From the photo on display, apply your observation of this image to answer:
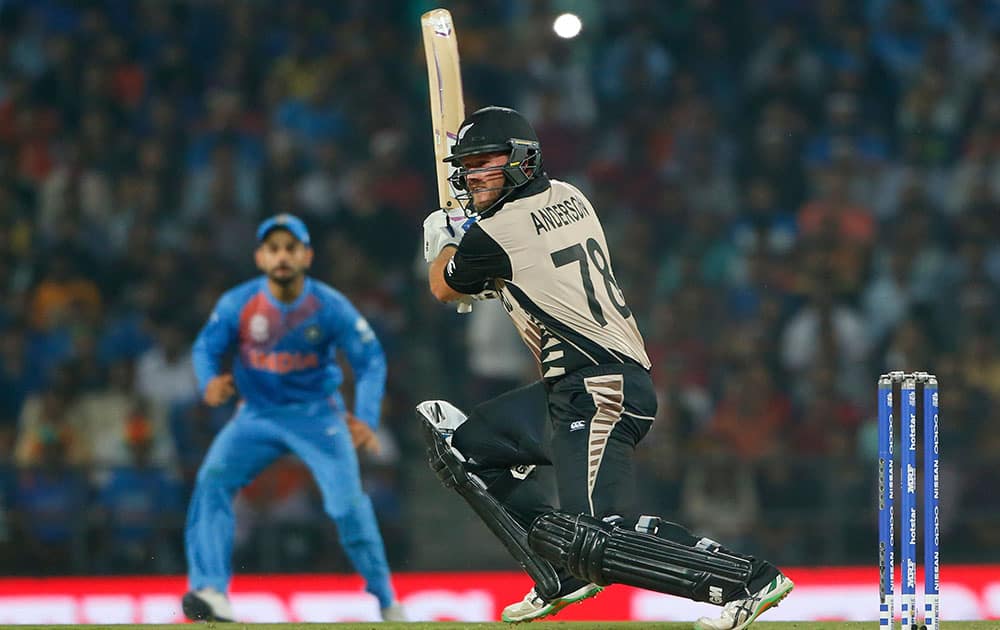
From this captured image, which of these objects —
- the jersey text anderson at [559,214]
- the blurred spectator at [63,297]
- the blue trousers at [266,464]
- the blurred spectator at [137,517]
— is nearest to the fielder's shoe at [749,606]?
Answer: the jersey text anderson at [559,214]

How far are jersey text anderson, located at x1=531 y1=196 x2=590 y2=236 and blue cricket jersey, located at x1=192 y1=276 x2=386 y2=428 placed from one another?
2369 millimetres

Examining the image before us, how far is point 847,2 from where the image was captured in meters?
11.7

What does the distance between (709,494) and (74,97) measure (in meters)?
5.20

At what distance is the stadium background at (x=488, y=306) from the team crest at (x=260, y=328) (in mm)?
1873

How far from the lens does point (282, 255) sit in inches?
294

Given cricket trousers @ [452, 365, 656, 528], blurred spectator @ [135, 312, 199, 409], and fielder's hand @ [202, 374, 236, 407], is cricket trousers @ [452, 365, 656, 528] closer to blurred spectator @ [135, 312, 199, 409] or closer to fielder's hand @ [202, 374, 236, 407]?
fielder's hand @ [202, 374, 236, 407]

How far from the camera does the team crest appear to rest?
24.6 ft

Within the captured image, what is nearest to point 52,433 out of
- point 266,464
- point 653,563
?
point 266,464

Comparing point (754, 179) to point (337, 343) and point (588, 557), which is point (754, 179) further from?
point (588, 557)

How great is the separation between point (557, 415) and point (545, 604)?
68 cm

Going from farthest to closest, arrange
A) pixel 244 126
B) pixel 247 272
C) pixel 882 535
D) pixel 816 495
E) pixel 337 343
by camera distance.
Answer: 1. pixel 244 126
2. pixel 247 272
3. pixel 816 495
4. pixel 337 343
5. pixel 882 535

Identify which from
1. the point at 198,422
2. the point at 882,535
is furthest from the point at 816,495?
the point at 882,535

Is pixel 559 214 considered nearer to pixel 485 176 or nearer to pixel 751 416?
pixel 485 176

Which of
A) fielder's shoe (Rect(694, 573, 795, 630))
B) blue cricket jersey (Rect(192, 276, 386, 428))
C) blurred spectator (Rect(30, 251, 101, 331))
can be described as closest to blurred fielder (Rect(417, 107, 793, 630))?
fielder's shoe (Rect(694, 573, 795, 630))
